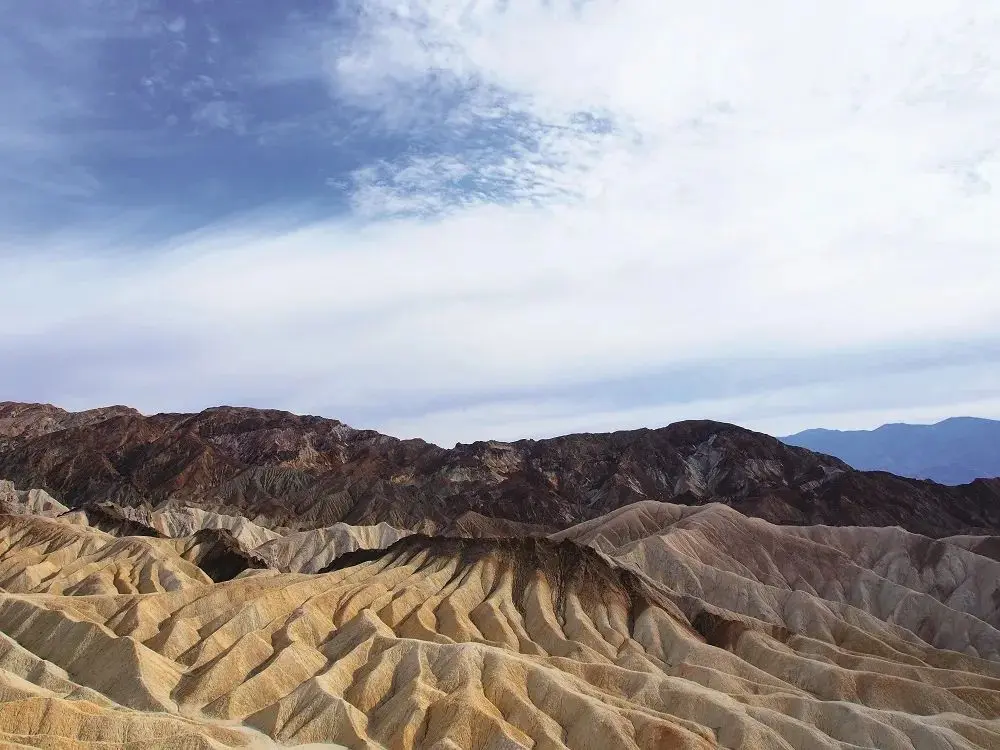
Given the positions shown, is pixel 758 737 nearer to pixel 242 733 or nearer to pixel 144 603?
pixel 242 733

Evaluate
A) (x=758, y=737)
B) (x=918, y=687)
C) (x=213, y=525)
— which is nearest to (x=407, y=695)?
(x=758, y=737)

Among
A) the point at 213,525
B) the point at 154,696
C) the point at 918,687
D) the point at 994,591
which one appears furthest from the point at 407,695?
the point at 213,525

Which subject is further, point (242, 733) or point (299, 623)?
point (299, 623)

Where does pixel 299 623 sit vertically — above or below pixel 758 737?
above

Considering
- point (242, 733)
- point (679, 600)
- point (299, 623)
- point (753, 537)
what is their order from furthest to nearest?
point (753, 537) → point (679, 600) → point (299, 623) → point (242, 733)

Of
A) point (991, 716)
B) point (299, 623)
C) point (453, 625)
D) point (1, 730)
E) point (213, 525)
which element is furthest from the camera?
point (213, 525)

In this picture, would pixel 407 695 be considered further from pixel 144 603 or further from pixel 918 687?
pixel 918 687
